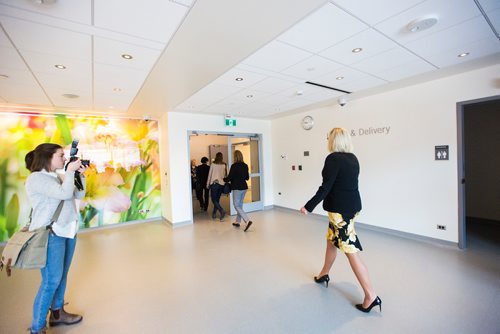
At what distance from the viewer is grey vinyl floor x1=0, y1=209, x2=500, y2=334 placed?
203 cm

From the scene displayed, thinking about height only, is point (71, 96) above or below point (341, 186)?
above

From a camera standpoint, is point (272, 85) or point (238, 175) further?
point (238, 175)

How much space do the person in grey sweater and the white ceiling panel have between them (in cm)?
330

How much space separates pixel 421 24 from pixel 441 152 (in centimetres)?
236

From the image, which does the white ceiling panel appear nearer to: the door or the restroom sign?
the restroom sign

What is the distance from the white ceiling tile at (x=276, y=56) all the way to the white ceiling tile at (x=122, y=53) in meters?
1.07

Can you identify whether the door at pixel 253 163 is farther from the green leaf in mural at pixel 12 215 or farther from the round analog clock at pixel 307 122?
the green leaf in mural at pixel 12 215

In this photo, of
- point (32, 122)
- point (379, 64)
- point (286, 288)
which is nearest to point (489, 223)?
point (379, 64)

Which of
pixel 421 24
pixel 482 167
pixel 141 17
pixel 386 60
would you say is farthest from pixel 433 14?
pixel 482 167

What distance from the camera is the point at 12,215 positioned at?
448cm

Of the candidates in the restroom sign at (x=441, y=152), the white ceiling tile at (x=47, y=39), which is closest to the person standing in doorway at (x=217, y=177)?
the white ceiling tile at (x=47, y=39)

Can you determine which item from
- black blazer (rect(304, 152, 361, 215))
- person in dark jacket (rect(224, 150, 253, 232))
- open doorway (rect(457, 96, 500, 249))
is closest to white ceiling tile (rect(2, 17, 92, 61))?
black blazer (rect(304, 152, 361, 215))

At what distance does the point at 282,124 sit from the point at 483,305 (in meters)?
5.05

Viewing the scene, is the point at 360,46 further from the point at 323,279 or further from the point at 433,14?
the point at 323,279
